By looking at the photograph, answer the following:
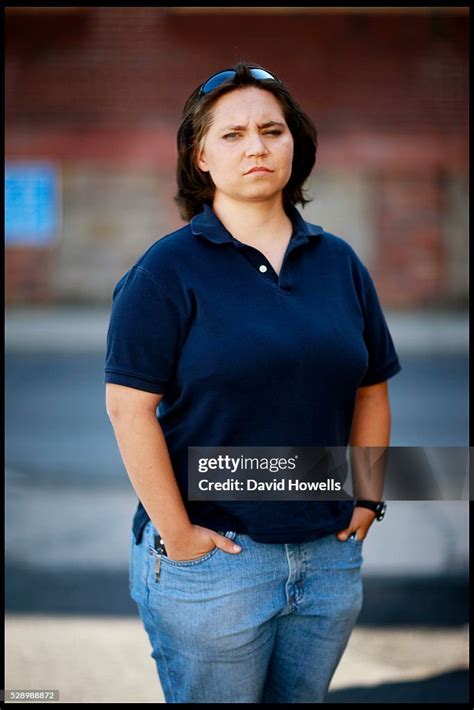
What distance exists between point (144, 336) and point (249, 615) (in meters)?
0.57

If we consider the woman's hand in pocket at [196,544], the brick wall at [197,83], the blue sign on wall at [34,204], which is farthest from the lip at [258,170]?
the blue sign on wall at [34,204]

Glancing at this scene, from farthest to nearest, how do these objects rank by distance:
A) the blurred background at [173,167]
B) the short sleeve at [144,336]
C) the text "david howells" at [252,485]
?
the blurred background at [173,167] → the text "david howells" at [252,485] → the short sleeve at [144,336]

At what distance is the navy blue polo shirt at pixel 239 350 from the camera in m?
1.64

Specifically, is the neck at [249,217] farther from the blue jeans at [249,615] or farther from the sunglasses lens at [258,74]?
the blue jeans at [249,615]

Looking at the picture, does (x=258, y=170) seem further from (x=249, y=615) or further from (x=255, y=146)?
(x=249, y=615)

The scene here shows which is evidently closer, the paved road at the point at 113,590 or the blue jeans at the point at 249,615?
the blue jeans at the point at 249,615

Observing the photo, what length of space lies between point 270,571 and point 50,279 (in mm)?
14069

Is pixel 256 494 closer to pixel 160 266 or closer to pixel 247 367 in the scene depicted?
pixel 247 367

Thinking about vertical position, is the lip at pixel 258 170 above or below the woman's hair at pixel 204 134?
below

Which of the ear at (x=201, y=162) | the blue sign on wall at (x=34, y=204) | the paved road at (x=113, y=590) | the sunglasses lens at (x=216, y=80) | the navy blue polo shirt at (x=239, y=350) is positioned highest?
the blue sign on wall at (x=34, y=204)

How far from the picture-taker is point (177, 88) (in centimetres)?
1380

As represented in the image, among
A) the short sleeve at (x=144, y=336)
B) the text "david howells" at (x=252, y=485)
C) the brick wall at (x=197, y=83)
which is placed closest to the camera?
the short sleeve at (x=144, y=336)

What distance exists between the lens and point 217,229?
174 cm

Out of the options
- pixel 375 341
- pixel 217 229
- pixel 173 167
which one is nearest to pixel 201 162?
pixel 217 229
